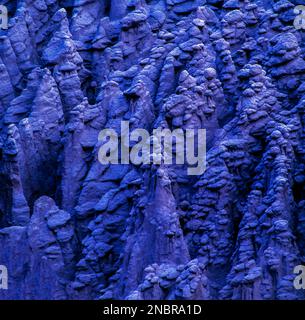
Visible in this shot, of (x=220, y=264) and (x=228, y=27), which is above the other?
(x=228, y=27)

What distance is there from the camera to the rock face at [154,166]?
18141mm

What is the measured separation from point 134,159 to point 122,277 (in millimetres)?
1608

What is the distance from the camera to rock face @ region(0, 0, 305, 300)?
59.5 feet

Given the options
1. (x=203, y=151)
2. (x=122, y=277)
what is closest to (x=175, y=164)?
(x=203, y=151)

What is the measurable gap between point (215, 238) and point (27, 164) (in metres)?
2.94

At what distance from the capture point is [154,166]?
60.6ft

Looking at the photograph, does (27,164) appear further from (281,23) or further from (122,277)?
(281,23)
